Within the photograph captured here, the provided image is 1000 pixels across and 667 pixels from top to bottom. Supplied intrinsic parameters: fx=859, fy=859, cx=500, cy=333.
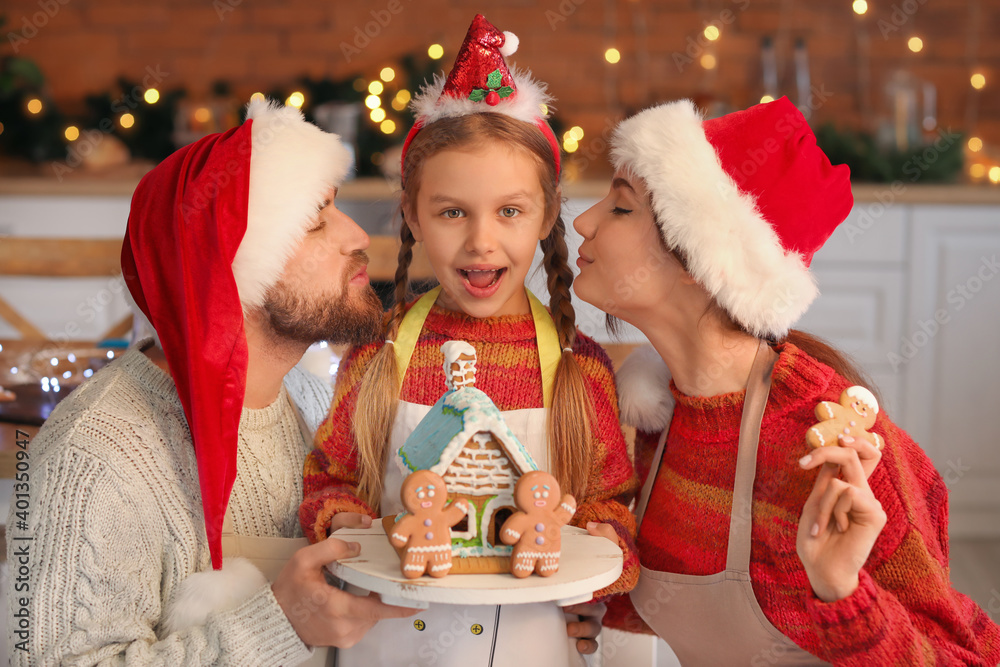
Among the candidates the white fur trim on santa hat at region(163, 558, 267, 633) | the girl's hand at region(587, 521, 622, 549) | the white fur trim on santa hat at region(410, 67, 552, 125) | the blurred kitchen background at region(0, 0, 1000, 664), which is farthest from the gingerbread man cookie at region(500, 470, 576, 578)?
the blurred kitchen background at region(0, 0, 1000, 664)

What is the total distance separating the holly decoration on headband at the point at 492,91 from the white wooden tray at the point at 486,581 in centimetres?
64

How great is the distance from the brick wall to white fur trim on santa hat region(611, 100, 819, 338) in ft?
7.58

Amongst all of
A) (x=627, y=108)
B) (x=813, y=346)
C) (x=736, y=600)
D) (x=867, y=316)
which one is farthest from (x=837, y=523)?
(x=627, y=108)

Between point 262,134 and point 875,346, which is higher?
point 262,134

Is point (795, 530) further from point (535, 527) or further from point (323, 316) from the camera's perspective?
point (323, 316)

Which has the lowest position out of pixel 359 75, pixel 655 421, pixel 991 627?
pixel 991 627

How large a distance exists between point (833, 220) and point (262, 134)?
81cm

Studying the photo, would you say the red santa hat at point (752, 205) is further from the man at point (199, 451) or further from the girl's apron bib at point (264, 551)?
the girl's apron bib at point (264, 551)

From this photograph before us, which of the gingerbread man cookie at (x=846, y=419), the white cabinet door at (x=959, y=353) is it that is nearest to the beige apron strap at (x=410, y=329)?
the gingerbread man cookie at (x=846, y=419)

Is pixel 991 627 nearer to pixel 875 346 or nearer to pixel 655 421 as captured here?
pixel 655 421

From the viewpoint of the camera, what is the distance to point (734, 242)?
1.14 meters

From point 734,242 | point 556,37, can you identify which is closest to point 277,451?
point 734,242

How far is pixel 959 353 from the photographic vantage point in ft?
9.71

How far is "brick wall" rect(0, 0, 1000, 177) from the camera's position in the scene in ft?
11.1
